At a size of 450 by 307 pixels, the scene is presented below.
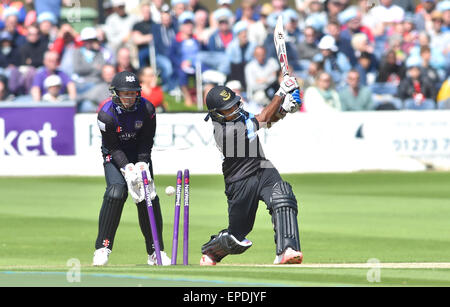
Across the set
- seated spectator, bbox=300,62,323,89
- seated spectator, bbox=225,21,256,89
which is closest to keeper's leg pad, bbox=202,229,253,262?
seated spectator, bbox=300,62,323,89

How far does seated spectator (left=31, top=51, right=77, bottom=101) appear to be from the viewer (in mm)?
A: 22766

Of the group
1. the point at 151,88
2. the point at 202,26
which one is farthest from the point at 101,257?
the point at 202,26

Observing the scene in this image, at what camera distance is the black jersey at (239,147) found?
1155 centimetres

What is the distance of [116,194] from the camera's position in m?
12.0

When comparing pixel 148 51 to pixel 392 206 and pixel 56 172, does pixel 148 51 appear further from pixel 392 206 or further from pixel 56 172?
pixel 392 206

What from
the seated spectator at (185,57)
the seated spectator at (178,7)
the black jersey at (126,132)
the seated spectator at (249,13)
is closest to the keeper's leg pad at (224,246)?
the black jersey at (126,132)

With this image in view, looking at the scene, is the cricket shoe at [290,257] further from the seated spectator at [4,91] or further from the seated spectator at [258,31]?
the seated spectator at [258,31]

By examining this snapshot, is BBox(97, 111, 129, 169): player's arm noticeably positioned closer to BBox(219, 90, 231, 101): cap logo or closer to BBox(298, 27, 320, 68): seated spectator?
BBox(219, 90, 231, 101): cap logo

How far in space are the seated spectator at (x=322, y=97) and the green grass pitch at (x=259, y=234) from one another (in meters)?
1.52

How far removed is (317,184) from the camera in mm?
20969

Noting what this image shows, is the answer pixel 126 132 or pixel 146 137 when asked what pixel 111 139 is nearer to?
pixel 126 132

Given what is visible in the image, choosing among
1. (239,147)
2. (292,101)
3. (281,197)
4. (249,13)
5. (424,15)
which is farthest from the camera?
(424,15)

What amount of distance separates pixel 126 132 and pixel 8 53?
1247 cm
